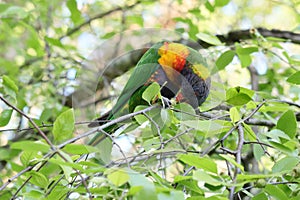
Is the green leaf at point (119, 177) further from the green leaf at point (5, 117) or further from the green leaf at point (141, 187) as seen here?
the green leaf at point (5, 117)

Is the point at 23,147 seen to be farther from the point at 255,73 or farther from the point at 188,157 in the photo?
the point at 255,73

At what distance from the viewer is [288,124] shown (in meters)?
0.62

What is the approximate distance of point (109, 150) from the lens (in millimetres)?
577

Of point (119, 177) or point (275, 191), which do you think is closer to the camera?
point (119, 177)

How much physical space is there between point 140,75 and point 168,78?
4cm

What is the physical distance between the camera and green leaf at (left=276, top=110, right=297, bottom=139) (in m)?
0.62

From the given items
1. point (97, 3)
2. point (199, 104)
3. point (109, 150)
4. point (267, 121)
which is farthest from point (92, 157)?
point (97, 3)

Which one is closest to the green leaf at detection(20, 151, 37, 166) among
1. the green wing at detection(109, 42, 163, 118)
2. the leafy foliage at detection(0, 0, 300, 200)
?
the leafy foliage at detection(0, 0, 300, 200)

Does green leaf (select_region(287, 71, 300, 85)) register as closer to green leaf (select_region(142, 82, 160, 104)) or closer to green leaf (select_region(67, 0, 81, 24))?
green leaf (select_region(142, 82, 160, 104))

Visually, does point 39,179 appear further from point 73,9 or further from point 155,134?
point 73,9

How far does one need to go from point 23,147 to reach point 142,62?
Answer: 350 millimetres

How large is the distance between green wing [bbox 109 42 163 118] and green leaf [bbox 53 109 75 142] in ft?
0.47

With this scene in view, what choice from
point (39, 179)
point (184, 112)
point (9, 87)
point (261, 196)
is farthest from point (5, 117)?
point (261, 196)

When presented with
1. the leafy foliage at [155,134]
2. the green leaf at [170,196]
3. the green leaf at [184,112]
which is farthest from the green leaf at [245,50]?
the green leaf at [170,196]
